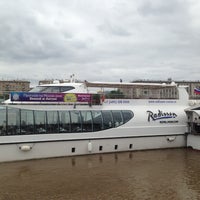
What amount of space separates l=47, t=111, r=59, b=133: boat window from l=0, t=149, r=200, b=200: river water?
5.19ft

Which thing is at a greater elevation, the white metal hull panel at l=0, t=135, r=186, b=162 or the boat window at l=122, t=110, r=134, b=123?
the boat window at l=122, t=110, r=134, b=123

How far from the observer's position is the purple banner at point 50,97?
1511cm

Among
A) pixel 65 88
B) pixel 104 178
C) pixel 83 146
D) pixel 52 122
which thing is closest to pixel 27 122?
pixel 52 122

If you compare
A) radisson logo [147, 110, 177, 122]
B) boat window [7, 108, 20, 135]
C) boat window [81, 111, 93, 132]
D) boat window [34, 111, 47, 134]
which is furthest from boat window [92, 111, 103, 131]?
boat window [7, 108, 20, 135]

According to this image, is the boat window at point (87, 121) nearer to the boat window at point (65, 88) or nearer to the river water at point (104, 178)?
the river water at point (104, 178)

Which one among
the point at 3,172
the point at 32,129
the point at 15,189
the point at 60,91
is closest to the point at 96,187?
the point at 15,189

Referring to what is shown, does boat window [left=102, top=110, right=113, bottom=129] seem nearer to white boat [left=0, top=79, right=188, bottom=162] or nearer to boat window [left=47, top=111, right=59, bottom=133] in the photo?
white boat [left=0, top=79, right=188, bottom=162]

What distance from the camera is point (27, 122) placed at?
14922 mm

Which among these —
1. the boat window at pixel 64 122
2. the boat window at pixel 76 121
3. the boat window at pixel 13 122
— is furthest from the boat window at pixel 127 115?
the boat window at pixel 13 122

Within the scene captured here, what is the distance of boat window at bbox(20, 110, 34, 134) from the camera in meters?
14.7

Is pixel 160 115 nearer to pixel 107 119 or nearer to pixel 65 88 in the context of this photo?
pixel 107 119

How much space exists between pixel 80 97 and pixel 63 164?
4.46 meters

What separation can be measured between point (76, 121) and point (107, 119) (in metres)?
2.01

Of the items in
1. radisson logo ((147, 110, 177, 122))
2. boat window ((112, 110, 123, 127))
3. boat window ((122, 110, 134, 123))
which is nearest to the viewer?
boat window ((112, 110, 123, 127))
